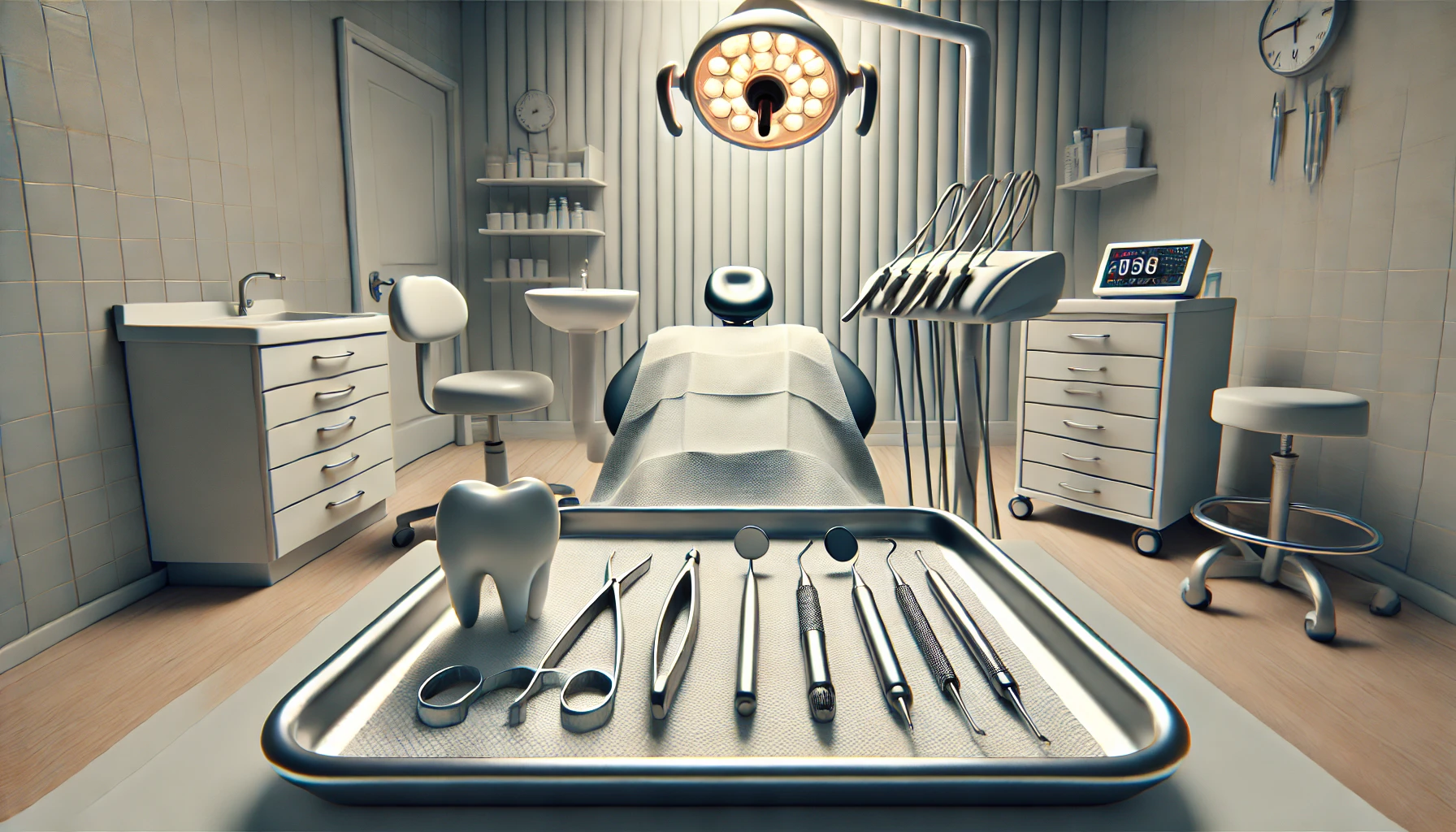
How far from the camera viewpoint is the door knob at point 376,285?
11.2 feet

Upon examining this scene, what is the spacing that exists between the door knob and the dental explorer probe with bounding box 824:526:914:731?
10.5 ft

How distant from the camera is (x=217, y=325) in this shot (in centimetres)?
207

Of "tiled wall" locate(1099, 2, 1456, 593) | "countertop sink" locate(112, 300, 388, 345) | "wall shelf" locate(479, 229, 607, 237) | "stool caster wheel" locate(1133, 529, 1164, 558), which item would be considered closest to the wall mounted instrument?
"tiled wall" locate(1099, 2, 1456, 593)

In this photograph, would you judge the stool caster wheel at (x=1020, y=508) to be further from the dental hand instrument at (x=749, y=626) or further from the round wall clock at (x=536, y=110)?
the round wall clock at (x=536, y=110)

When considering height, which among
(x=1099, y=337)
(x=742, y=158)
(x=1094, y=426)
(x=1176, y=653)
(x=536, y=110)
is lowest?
(x=1176, y=653)

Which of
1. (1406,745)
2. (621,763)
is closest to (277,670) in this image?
(621,763)

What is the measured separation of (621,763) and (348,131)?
3494mm

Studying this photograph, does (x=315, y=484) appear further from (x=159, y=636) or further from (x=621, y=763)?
(x=621, y=763)

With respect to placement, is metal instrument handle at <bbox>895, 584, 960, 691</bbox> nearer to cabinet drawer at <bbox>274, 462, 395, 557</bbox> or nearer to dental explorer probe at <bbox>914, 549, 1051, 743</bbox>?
dental explorer probe at <bbox>914, 549, 1051, 743</bbox>

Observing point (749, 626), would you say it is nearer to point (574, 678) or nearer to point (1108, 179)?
point (574, 678)

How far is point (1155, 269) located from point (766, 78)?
227 cm

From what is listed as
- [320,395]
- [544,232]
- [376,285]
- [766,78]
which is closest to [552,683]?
[766,78]

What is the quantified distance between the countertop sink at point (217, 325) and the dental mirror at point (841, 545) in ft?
6.22

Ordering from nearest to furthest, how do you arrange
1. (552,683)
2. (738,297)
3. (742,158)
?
1. (552,683)
2. (738,297)
3. (742,158)
